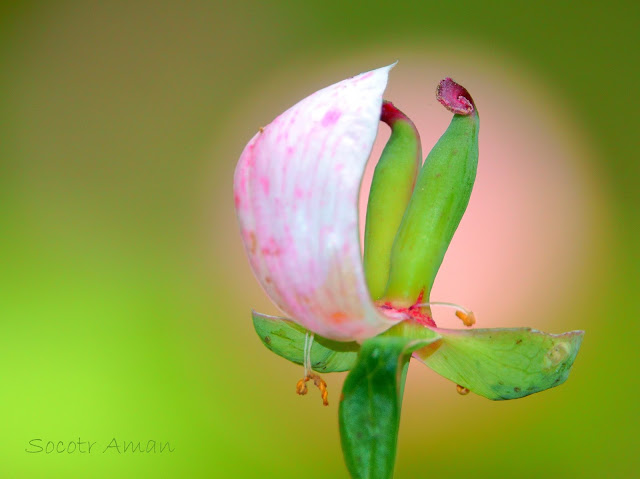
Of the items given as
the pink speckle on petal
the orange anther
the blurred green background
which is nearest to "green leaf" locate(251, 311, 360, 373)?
the orange anther

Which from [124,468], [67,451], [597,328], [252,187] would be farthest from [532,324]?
[252,187]

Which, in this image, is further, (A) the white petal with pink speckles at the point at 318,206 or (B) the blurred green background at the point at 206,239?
(B) the blurred green background at the point at 206,239

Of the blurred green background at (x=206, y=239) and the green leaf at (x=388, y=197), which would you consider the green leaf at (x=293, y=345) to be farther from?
the blurred green background at (x=206, y=239)

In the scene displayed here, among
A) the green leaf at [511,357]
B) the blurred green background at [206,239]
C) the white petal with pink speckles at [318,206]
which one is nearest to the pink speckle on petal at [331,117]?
the white petal with pink speckles at [318,206]

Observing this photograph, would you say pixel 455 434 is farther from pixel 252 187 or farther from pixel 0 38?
pixel 0 38

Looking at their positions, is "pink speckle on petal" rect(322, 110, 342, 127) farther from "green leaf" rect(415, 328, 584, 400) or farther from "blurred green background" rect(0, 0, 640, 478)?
"blurred green background" rect(0, 0, 640, 478)
